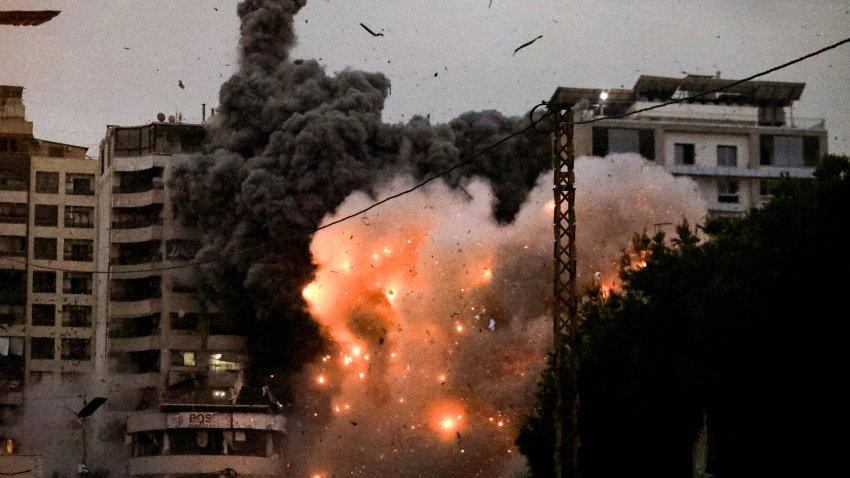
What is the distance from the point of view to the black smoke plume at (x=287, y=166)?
244ft

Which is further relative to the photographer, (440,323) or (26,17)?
(440,323)

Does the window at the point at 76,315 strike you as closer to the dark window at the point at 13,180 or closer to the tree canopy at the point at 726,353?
the dark window at the point at 13,180

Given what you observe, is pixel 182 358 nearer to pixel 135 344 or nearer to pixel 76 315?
pixel 135 344

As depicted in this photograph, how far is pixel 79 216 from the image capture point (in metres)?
104

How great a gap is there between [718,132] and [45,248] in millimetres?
47908

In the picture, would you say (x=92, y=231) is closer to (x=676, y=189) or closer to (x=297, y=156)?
(x=297, y=156)

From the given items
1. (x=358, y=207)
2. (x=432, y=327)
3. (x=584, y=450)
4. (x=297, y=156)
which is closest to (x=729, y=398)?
(x=584, y=450)

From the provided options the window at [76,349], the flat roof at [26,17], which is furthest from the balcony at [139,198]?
the flat roof at [26,17]

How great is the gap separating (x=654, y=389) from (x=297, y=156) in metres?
32.7

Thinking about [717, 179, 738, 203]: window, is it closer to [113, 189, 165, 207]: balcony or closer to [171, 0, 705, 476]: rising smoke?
[171, 0, 705, 476]: rising smoke

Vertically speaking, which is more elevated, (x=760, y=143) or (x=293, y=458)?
(x=760, y=143)

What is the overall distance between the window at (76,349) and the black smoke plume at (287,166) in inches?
782

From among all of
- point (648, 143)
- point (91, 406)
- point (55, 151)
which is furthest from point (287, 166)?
point (55, 151)

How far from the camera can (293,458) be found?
82.0m
